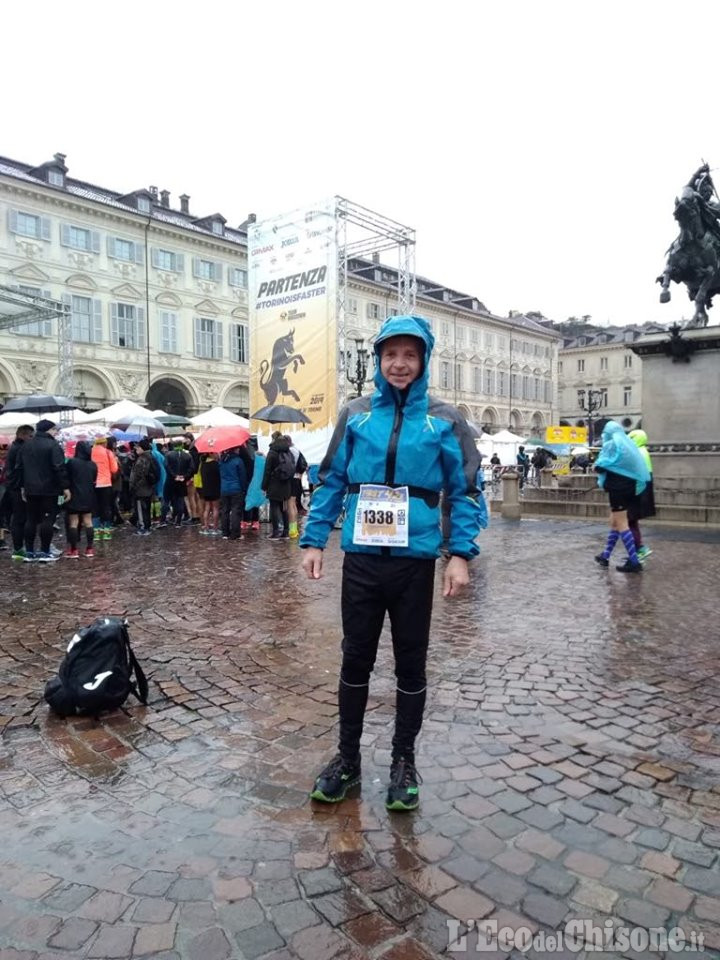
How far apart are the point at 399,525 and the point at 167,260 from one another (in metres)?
40.0

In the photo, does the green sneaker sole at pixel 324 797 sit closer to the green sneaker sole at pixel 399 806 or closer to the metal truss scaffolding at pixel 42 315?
the green sneaker sole at pixel 399 806

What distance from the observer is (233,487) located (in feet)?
39.0

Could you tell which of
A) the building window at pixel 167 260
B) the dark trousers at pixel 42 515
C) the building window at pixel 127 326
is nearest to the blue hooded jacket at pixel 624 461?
the dark trousers at pixel 42 515

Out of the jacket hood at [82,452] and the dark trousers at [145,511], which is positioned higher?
the jacket hood at [82,452]

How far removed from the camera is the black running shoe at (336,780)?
2.90 metres

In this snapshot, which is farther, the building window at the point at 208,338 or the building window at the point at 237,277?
the building window at the point at 237,277

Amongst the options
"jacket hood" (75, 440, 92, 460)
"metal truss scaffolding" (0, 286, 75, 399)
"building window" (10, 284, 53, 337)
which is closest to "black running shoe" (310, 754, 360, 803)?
"jacket hood" (75, 440, 92, 460)

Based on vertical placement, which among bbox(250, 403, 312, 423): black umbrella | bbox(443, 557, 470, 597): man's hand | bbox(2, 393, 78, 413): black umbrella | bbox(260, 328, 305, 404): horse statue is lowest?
bbox(443, 557, 470, 597): man's hand

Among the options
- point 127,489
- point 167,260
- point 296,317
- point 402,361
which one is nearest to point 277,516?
point 296,317

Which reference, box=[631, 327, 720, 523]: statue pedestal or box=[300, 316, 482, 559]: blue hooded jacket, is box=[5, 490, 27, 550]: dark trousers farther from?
box=[631, 327, 720, 523]: statue pedestal

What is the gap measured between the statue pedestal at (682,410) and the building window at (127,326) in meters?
28.8

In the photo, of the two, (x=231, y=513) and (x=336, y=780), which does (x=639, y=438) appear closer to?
(x=336, y=780)

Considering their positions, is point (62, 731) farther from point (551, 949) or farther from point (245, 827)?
point (551, 949)

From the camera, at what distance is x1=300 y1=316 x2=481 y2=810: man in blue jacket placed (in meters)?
2.88
